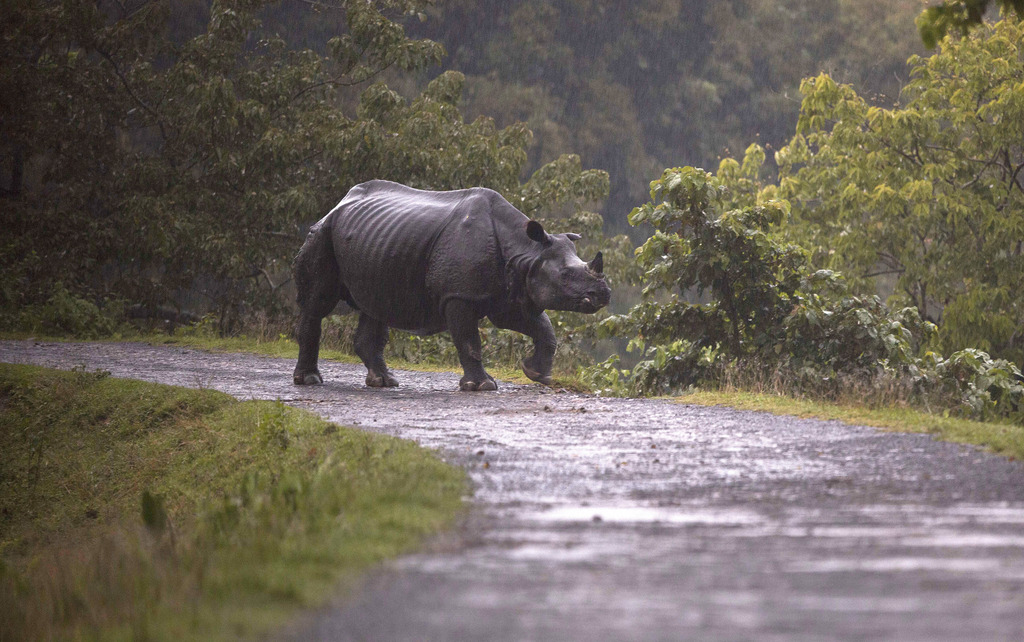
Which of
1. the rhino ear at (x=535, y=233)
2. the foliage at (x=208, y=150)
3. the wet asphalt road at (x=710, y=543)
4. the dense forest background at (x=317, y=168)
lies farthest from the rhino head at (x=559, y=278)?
the foliage at (x=208, y=150)

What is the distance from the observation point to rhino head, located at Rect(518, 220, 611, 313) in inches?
452

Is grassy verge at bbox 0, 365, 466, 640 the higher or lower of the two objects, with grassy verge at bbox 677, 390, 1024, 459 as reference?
lower

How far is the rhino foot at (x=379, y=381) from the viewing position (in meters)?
12.7

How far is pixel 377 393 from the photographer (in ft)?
39.2

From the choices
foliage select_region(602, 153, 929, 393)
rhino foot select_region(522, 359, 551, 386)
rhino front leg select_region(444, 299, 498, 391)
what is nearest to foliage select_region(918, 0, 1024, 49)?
foliage select_region(602, 153, 929, 393)

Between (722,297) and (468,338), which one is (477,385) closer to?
(468,338)

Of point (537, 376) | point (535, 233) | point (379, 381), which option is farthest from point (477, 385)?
point (535, 233)

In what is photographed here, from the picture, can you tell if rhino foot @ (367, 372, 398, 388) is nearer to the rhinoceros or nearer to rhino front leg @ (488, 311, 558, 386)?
the rhinoceros

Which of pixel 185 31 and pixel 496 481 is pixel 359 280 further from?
pixel 185 31

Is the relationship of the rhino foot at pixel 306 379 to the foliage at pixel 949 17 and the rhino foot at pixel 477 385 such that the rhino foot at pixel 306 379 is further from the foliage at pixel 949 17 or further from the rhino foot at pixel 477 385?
the foliage at pixel 949 17

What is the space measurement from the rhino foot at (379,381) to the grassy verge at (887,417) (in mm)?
3278

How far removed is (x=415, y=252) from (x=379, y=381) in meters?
1.47

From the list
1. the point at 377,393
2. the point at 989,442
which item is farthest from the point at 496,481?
the point at 377,393

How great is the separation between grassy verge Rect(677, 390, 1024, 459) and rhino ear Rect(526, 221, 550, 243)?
6.63ft
